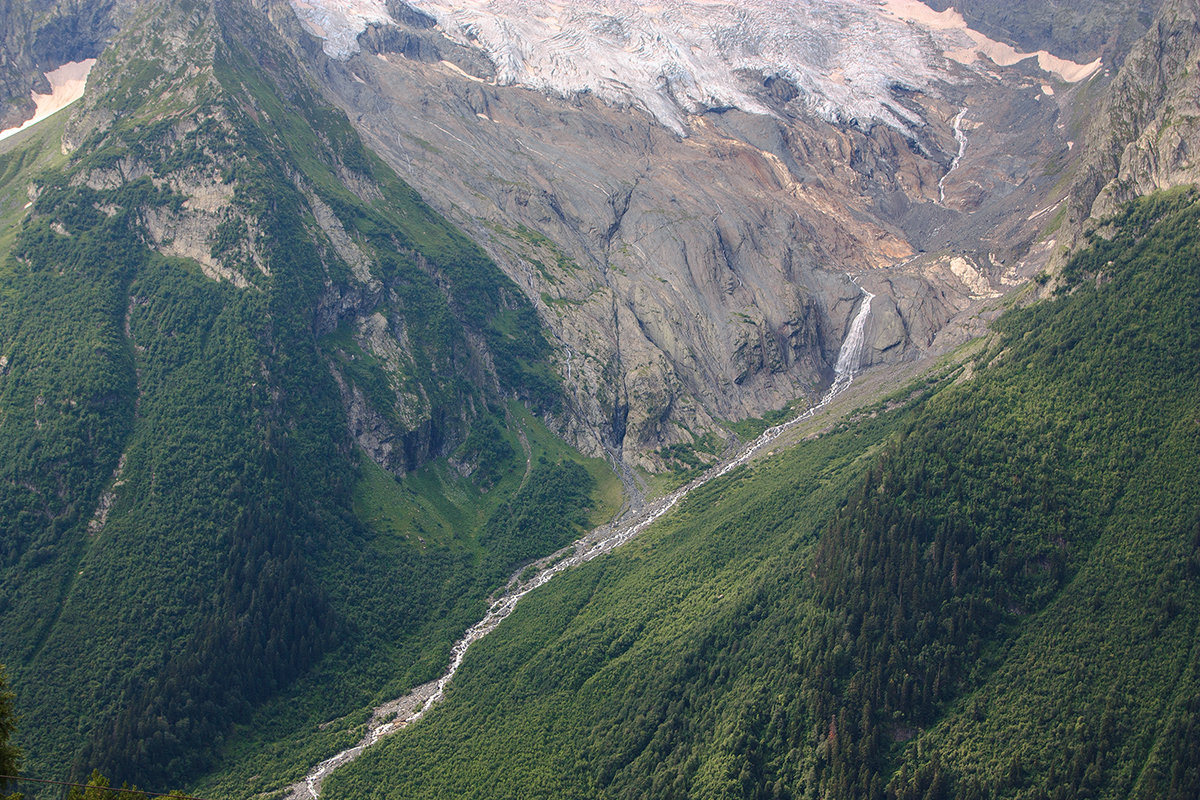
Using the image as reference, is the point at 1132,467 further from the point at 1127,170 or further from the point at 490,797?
the point at 490,797

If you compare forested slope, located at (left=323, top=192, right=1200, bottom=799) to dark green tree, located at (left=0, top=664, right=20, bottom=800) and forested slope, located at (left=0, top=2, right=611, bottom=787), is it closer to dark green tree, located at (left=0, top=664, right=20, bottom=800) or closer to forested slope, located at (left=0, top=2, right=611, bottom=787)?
forested slope, located at (left=0, top=2, right=611, bottom=787)

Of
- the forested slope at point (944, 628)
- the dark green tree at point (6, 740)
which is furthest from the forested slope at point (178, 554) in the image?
the dark green tree at point (6, 740)

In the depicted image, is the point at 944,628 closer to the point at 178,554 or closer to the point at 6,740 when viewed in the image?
the point at 6,740

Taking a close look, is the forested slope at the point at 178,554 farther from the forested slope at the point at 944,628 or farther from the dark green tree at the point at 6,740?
the dark green tree at the point at 6,740

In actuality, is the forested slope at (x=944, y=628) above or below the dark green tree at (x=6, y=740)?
below

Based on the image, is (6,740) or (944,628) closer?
(6,740)

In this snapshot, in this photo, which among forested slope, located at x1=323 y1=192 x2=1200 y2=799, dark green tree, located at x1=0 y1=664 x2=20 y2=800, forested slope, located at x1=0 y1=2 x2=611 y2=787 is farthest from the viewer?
forested slope, located at x1=0 y1=2 x2=611 y2=787

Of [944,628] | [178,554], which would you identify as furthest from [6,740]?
[944,628]

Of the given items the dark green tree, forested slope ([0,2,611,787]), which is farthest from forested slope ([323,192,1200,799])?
the dark green tree

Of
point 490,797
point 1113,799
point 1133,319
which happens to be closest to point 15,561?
point 490,797
